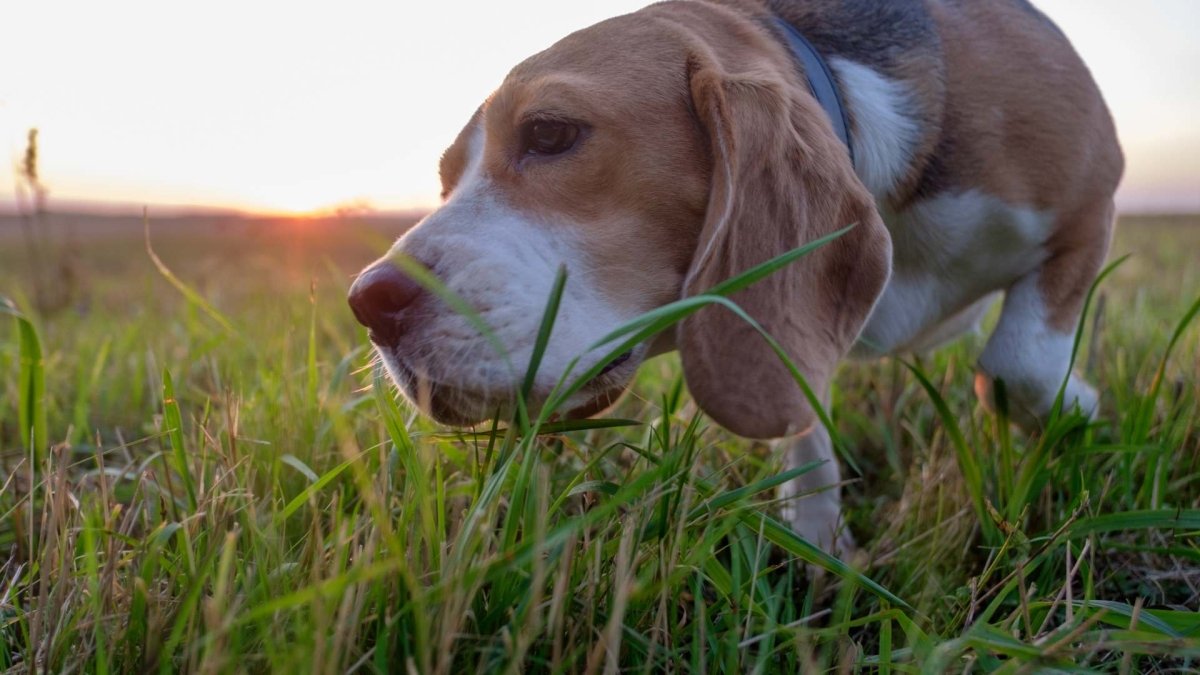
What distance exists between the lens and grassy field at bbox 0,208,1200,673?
48.0 inches

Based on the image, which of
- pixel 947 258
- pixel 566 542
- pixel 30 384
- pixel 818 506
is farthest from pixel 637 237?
pixel 30 384

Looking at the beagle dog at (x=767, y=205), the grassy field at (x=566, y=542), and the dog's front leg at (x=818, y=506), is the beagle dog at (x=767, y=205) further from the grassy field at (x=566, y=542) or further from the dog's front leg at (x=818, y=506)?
the grassy field at (x=566, y=542)

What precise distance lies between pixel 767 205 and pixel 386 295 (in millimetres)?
752

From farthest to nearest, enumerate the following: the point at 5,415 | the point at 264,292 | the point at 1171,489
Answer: the point at 264,292 < the point at 5,415 < the point at 1171,489

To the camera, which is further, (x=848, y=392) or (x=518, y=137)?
(x=848, y=392)

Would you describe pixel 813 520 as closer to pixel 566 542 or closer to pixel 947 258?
pixel 947 258

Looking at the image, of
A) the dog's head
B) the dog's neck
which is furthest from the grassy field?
the dog's neck

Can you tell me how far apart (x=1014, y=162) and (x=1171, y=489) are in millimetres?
867

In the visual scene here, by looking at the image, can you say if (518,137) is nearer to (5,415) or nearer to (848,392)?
(848,392)

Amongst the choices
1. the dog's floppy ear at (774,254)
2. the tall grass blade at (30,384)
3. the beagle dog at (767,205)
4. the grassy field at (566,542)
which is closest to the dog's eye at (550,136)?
the beagle dog at (767,205)

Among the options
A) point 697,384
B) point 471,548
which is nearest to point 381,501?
point 471,548

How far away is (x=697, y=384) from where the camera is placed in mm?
1822

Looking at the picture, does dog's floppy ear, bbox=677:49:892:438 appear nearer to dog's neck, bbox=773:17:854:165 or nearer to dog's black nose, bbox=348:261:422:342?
dog's neck, bbox=773:17:854:165

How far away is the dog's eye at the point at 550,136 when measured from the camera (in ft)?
6.62
